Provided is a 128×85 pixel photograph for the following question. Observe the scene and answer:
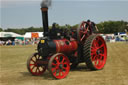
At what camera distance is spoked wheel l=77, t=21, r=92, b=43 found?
24.7 ft

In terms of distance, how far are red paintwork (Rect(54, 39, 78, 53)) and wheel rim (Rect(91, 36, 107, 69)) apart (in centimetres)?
77

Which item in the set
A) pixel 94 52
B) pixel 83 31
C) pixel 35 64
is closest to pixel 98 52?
pixel 94 52

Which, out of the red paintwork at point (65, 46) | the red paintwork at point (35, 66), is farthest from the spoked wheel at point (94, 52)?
the red paintwork at point (35, 66)

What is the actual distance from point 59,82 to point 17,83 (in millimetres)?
1242

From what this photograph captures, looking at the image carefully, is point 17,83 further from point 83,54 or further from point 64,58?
point 83,54

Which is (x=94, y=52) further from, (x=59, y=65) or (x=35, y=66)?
(x=35, y=66)

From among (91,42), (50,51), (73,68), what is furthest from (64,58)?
(73,68)

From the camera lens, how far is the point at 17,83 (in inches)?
227

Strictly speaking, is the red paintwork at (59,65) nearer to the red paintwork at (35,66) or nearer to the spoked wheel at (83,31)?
the red paintwork at (35,66)

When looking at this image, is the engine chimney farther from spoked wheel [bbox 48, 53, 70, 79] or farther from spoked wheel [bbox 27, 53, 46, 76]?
spoked wheel [bbox 27, 53, 46, 76]

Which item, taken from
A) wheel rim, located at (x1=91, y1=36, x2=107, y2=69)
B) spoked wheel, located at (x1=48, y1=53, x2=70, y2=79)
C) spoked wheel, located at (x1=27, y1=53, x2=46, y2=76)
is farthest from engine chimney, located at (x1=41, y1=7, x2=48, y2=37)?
wheel rim, located at (x1=91, y1=36, x2=107, y2=69)

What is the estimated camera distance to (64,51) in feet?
22.5

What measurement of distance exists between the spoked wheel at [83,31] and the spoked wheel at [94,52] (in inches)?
12.1

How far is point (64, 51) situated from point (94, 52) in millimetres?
1444
